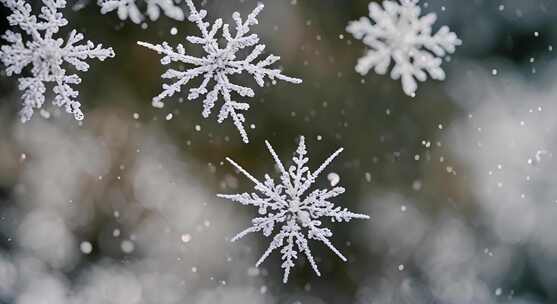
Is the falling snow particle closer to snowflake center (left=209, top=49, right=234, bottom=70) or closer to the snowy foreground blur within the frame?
the snowy foreground blur

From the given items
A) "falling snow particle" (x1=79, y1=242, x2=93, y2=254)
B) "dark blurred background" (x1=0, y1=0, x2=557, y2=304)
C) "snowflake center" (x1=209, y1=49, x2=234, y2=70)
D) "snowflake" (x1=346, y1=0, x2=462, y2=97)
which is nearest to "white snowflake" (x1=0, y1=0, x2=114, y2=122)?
"snowflake center" (x1=209, y1=49, x2=234, y2=70)

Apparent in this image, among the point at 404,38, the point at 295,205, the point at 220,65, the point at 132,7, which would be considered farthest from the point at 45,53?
the point at 404,38

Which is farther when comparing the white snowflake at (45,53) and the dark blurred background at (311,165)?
the dark blurred background at (311,165)

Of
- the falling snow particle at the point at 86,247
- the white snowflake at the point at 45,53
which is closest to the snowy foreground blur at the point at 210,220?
the falling snow particle at the point at 86,247

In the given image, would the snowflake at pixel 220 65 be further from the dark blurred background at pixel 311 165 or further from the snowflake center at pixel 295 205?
the dark blurred background at pixel 311 165

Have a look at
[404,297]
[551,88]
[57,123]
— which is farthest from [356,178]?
[57,123]

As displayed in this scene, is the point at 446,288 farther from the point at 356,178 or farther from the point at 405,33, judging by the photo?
the point at 405,33
